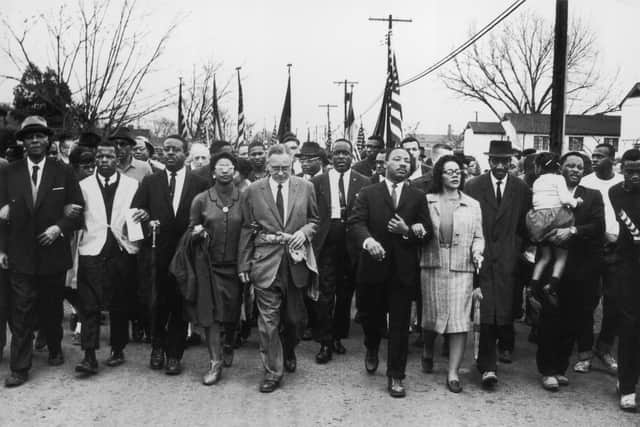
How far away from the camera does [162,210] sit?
21.7ft

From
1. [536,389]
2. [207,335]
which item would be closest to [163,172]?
[207,335]

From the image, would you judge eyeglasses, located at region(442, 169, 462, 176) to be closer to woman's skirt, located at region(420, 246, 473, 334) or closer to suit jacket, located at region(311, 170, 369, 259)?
woman's skirt, located at region(420, 246, 473, 334)

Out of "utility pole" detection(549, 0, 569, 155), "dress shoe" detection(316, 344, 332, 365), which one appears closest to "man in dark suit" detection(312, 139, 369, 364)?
"dress shoe" detection(316, 344, 332, 365)

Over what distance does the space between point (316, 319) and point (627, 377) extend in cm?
315

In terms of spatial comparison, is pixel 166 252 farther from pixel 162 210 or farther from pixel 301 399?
pixel 301 399

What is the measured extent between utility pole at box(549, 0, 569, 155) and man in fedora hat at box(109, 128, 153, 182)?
626 cm

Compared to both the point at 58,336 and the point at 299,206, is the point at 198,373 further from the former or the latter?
the point at 299,206

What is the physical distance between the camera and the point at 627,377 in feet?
18.4

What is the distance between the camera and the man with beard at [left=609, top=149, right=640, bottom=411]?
18.4 feet

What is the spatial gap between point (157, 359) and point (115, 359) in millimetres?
453

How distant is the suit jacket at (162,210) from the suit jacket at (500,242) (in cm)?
284

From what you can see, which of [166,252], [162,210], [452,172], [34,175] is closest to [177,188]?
[162,210]

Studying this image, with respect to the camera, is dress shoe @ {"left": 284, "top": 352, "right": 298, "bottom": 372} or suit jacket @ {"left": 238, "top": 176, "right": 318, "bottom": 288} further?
dress shoe @ {"left": 284, "top": 352, "right": 298, "bottom": 372}

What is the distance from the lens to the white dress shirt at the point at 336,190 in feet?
24.8
